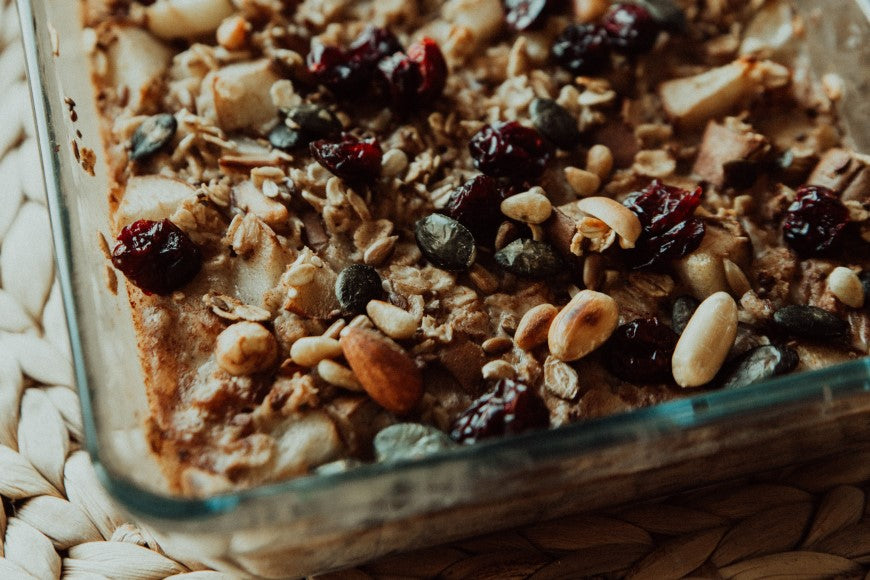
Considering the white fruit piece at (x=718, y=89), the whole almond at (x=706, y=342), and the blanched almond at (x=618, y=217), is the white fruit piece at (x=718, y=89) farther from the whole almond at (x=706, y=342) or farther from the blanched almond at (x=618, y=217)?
the whole almond at (x=706, y=342)

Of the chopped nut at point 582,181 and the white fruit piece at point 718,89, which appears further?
the white fruit piece at point 718,89

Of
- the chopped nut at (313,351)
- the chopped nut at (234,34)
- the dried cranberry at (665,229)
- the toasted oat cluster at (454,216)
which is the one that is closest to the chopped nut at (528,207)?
the toasted oat cluster at (454,216)

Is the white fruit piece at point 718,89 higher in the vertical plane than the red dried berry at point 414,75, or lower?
lower

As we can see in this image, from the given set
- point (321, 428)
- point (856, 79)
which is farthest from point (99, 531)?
point (856, 79)

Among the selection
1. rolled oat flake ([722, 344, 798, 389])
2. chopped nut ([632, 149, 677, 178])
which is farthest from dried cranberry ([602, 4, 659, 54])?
rolled oat flake ([722, 344, 798, 389])

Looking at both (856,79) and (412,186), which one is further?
(856,79)

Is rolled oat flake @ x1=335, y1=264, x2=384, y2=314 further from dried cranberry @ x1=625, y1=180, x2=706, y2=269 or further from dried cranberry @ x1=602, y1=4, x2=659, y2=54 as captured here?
dried cranberry @ x1=602, y1=4, x2=659, y2=54

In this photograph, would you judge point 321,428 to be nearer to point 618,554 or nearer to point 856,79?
point 618,554
